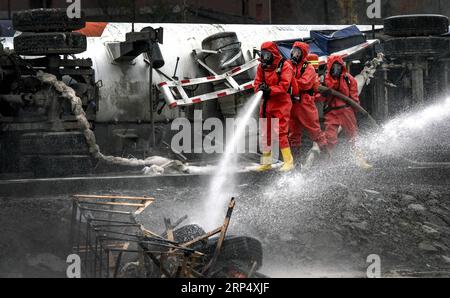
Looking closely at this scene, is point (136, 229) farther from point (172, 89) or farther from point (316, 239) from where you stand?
point (172, 89)

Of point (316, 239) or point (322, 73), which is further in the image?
point (322, 73)

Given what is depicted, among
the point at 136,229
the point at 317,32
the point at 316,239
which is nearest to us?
the point at 136,229

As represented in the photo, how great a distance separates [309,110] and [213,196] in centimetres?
243

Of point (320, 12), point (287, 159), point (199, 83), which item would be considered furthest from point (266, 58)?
point (320, 12)

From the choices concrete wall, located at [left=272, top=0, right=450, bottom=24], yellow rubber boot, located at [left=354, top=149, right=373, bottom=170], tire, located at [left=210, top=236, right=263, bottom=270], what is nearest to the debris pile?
tire, located at [left=210, top=236, right=263, bottom=270]

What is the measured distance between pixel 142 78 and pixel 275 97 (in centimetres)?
265

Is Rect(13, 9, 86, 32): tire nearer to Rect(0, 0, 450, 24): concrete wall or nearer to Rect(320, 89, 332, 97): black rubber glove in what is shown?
Rect(320, 89, 332, 97): black rubber glove

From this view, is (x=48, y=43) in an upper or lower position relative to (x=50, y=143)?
upper

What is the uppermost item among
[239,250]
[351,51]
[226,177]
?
[351,51]

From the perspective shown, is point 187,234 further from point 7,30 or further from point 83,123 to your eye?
point 7,30

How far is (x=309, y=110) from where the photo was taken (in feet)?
44.1

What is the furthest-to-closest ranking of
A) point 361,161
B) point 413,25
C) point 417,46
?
point 413,25 < point 417,46 < point 361,161

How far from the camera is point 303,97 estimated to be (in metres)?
13.4
